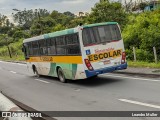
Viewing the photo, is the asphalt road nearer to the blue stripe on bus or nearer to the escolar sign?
the blue stripe on bus

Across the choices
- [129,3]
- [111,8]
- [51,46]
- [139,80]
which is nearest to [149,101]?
[139,80]

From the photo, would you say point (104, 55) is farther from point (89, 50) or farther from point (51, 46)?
point (51, 46)

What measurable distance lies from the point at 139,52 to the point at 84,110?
41.8ft

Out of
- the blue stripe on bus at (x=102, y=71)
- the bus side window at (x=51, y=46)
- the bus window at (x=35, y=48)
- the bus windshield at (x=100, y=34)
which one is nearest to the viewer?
the blue stripe on bus at (x=102, y=71)

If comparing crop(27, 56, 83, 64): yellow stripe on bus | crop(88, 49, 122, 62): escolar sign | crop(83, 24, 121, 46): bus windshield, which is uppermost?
crop(83, 24, 121, 46): bus windshield

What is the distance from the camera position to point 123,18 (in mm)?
34969

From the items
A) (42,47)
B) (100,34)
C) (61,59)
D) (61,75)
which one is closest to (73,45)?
(100,34)

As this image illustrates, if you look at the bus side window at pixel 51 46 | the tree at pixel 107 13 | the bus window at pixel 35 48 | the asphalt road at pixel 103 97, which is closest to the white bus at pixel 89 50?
the bus side window at pixel 51 46

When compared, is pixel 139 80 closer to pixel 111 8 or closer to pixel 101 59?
pixel 101 59

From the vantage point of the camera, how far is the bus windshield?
46.7ft

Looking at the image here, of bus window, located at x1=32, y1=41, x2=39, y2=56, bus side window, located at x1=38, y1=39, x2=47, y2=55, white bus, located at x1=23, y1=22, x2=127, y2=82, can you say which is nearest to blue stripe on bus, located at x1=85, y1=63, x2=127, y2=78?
white bus, located at x1=23, y1=22, x2=127, y2=82

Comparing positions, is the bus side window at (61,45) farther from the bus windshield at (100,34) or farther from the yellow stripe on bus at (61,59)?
the bus windshield at (100,34)

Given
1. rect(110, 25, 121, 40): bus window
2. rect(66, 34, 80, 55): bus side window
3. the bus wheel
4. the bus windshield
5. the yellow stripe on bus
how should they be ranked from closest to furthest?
the bus windshield
rect(66, 34, 80, 55): bus side window
the yellow stripe on bus
rect(110, 25, 121, 40): bus window
the bus wheel

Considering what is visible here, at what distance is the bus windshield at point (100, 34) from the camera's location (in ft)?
46.7
